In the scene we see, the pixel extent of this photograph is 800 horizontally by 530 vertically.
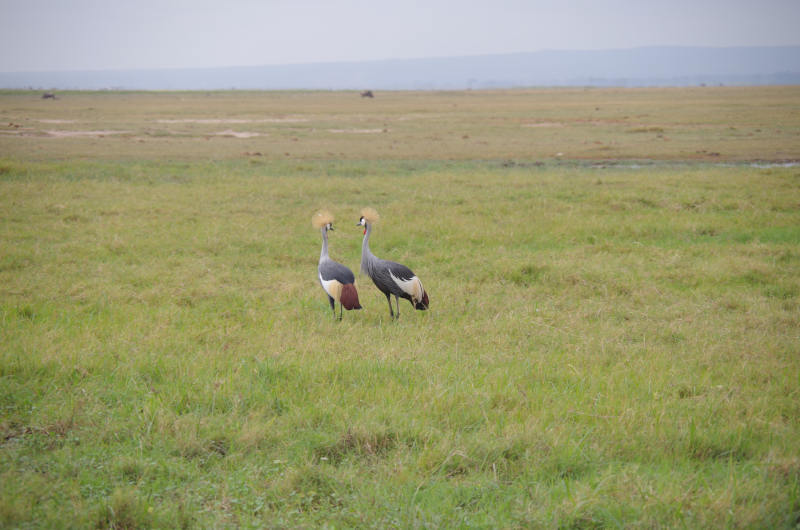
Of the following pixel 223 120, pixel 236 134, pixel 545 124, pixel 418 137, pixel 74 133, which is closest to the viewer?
pixel 74 133

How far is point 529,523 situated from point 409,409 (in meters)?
1.74

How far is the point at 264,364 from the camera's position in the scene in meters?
6.32

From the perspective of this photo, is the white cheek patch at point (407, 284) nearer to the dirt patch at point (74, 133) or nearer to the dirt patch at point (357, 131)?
the dirt patch at point (74, 133)

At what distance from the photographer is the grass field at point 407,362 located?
4238 mm

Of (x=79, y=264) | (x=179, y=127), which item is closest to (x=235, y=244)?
(x=79, y=264)

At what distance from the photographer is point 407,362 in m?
6.46

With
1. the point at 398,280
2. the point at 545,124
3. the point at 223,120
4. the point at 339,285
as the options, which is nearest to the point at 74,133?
the point at 223,120

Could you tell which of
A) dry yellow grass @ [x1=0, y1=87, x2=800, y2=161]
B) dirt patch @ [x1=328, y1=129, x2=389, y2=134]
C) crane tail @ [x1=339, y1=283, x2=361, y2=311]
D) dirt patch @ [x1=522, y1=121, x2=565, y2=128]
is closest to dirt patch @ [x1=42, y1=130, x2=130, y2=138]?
dry yellow grass @ [x1=0, y1=87, x2=800, y2=161]

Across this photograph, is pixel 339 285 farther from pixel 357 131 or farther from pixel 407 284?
pixel 357 131

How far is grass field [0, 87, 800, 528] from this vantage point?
4.24 metres

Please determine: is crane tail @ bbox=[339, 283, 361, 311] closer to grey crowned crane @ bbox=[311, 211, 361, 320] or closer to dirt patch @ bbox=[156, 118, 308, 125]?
grey crowned crane @ bbox=[311, 211, 361, 320]

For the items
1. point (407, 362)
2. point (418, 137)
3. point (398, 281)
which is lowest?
point (407, 362)

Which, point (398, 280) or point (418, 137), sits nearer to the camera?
point (398, 280)

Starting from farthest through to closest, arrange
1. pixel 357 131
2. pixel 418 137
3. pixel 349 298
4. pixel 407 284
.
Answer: pixel 357 131 < pixel 418 137 < pixel 407 284 < pixel 349 298
